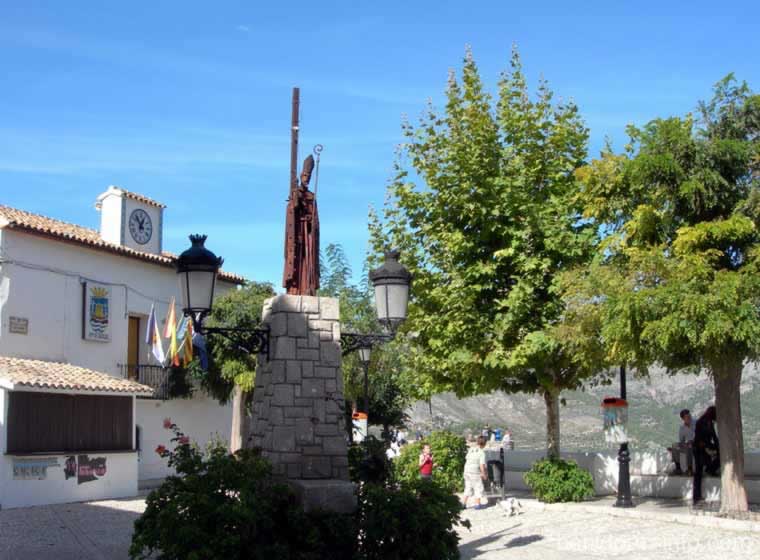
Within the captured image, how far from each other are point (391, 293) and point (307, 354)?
1207 mm

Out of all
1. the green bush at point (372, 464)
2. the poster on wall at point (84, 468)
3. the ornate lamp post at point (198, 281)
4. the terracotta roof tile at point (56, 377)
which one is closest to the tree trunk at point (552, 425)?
the green bush at point (372, 464)

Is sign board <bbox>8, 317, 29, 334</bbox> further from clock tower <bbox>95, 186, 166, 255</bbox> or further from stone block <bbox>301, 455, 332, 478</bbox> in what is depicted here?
stone block <bbox>301, 455, 332, 478</bbox>

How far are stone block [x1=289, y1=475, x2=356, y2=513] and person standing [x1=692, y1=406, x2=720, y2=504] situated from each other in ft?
27.9

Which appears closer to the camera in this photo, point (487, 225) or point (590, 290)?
point (590, 290)

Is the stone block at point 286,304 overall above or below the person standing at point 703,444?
above

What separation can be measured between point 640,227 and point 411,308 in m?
5.71

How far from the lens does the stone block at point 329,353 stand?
A: 10012 millimetres

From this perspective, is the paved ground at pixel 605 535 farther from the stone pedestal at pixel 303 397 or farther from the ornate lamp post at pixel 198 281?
the ornate lamp post at pixel 198 281

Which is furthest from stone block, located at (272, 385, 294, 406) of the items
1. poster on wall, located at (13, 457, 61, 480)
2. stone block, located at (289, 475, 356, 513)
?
poster on wall, located at (13, 457, 61, 480)

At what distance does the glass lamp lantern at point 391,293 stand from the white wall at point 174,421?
51.8ft

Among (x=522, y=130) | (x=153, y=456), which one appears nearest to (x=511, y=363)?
(x=522, y=130)

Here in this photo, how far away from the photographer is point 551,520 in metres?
14.3

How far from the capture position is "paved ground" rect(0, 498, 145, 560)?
1154 centimetres

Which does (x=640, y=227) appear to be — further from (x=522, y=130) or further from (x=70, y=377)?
(x=70, y=377)
